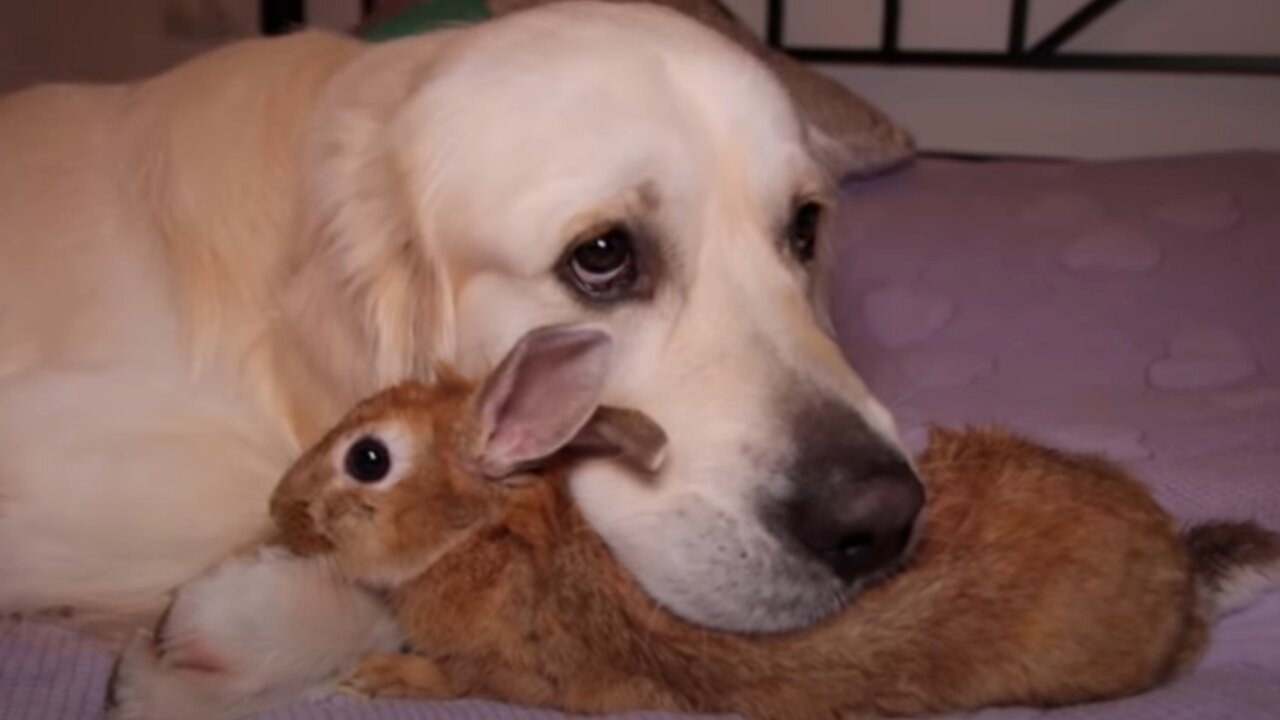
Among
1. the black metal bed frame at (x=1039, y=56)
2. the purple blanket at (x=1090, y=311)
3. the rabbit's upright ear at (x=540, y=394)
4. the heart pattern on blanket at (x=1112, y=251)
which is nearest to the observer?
the rabbit's upright ear at (x=540, y=394)

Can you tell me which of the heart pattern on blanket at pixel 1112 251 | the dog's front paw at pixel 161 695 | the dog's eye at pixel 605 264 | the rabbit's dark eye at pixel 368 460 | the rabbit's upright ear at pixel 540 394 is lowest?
the heart pattern on blanket at pixel 1112 251

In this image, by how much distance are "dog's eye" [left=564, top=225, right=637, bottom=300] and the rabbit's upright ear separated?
0.29m

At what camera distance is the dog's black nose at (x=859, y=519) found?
3.44ft

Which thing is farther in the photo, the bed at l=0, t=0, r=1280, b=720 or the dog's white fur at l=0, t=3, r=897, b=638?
the bed at l=0, t=0, r=1280, b=720

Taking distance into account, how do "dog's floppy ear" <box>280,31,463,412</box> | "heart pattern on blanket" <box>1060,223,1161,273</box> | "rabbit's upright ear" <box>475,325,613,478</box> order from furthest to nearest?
"heart pattern on blanket" <box>1060,223,1161,273</box>
"dog's floppy ear" <box>280,31,463,412</box>
"rabbit's upright ear" <box>475,325,613,478</box>

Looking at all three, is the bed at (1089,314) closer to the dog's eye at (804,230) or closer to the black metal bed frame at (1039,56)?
the black metal bed frame at (1039,56)

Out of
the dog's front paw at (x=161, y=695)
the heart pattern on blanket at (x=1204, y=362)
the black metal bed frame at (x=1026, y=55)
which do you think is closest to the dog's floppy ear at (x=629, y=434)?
the dog's front paw at (x=161, y=695)

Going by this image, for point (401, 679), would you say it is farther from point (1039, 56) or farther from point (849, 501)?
point (1039, 56)

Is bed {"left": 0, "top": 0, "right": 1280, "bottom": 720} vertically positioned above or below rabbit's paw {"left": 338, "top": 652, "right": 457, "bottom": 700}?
below

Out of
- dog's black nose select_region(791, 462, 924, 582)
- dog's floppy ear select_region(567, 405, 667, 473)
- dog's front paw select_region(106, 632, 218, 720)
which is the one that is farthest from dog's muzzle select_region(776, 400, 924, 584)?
dog's front paw select_region(106, 632, 218, 720)

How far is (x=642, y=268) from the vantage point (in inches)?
51.4

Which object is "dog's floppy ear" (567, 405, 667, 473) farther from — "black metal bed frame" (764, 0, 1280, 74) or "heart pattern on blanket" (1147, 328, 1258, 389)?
"black metal bed frame" (764, 0, 1280, 74)

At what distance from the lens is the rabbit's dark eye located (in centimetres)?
108

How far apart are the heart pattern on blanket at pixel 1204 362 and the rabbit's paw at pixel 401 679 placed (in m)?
1.34
